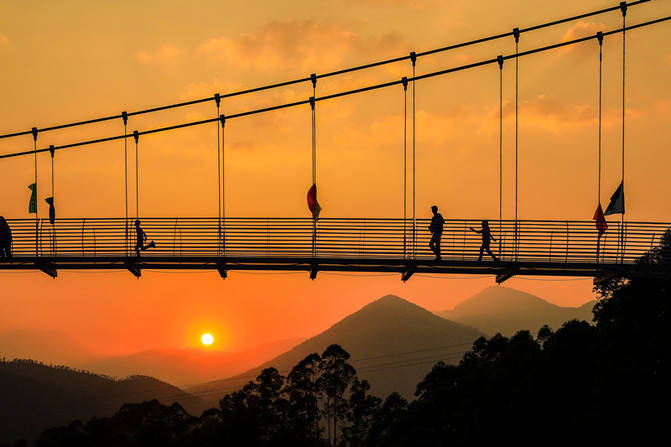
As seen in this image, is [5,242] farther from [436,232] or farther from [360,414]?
[360,414]

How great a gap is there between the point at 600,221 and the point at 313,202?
10.9m

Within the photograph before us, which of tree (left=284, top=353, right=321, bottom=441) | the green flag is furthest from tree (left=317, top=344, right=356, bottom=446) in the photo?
the green flag

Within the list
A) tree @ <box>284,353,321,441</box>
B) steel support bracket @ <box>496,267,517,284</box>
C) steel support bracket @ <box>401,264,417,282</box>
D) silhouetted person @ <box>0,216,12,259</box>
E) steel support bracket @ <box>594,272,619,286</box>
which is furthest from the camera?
tree @ <box>284,353,321,441</box>

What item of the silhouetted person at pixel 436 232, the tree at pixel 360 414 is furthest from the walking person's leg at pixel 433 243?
the tree at pixel 360 414

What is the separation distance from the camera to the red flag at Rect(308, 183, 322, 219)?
41.3 metres

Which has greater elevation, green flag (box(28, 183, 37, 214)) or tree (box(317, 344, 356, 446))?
green flag (box(28, 183, 37, 214))

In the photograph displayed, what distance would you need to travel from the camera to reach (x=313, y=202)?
1631 inches

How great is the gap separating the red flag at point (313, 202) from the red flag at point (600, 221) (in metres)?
10.5

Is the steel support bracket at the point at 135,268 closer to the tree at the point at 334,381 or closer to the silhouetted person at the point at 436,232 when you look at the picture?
the silhouetted person at the point at 436,232

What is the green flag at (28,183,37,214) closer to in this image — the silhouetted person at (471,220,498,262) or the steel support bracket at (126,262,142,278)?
the steel support bracket at (126,262,142,278)

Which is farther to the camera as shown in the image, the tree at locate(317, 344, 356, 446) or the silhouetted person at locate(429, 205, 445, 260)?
the tree at locate(317, 344, 356, 446)

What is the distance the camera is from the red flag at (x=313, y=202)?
135 feet

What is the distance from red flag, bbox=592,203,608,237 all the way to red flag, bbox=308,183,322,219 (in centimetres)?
1046

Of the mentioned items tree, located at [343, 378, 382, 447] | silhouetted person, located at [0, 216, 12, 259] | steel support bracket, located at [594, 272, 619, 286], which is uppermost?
silhouetted person, located at [0, 216, 12, 259]
